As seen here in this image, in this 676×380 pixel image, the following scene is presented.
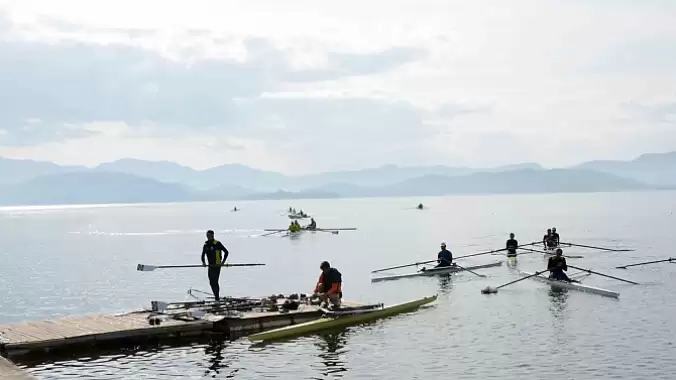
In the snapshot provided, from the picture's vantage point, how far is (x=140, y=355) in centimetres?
2600

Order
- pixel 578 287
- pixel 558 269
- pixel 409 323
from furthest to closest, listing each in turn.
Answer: pixel 558 269 < pixel 578 287 < pixel 409 323

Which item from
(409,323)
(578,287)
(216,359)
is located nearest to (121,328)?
(216,359)

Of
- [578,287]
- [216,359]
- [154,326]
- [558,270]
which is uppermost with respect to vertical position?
[558,270]

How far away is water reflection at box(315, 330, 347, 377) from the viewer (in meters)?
24.9

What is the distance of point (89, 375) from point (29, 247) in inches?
3432

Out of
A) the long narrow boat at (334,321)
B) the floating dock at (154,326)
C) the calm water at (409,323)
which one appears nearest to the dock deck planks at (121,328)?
the floating dock at (154,326)

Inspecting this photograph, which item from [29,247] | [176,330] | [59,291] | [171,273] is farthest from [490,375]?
[29,247]

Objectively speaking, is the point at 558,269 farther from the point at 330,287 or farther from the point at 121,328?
the point at 121,328

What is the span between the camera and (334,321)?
2988cm

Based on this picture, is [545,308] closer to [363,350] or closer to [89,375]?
[363,350]

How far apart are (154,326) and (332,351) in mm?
6429

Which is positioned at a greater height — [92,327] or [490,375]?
[92,327]

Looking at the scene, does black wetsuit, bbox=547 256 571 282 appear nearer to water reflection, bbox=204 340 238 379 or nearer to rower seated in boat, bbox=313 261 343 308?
rower seated in boat, bbox=313 261 343 308

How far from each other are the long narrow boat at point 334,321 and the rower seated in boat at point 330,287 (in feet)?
2.95
